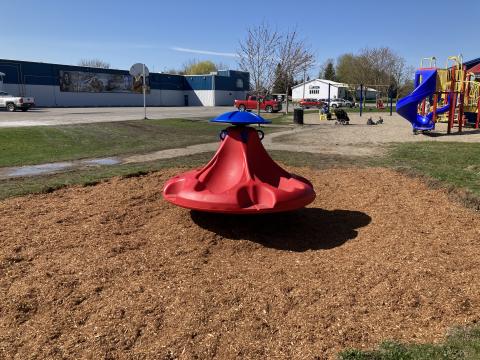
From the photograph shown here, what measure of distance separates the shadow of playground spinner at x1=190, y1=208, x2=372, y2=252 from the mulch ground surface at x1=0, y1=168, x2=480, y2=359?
26 mm

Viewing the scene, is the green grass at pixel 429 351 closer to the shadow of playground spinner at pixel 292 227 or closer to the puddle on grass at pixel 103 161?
the shadow of playground spinner at pixel 292 227

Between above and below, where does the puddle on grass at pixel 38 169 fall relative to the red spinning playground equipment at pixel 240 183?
below

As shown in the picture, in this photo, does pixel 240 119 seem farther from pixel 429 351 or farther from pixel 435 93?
pixel 435 93

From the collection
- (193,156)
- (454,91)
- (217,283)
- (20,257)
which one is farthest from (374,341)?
(454,91)

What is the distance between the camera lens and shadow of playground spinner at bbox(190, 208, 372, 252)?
5.12 metres

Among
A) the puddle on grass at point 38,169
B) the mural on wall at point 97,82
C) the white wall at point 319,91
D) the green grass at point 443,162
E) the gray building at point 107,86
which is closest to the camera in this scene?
the green grass at point 443,162

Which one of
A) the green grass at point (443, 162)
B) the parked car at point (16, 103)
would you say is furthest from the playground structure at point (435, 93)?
the parked car at point (16, 103)

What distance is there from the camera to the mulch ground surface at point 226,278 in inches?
123

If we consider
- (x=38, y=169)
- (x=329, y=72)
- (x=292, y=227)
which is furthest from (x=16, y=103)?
(x=329, y=72)

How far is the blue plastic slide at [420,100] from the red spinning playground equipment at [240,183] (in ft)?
46.4

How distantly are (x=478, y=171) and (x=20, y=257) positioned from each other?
8545 mm

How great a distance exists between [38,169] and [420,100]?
14852 millimetres

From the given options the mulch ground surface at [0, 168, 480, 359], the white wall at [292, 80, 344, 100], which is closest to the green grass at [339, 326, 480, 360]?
the mulch ground surface at [0, 168, 480, 359]

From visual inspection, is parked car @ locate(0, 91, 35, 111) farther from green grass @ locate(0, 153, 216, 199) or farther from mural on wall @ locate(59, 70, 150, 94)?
green grass @ locate(0, 153, 216, 199)
